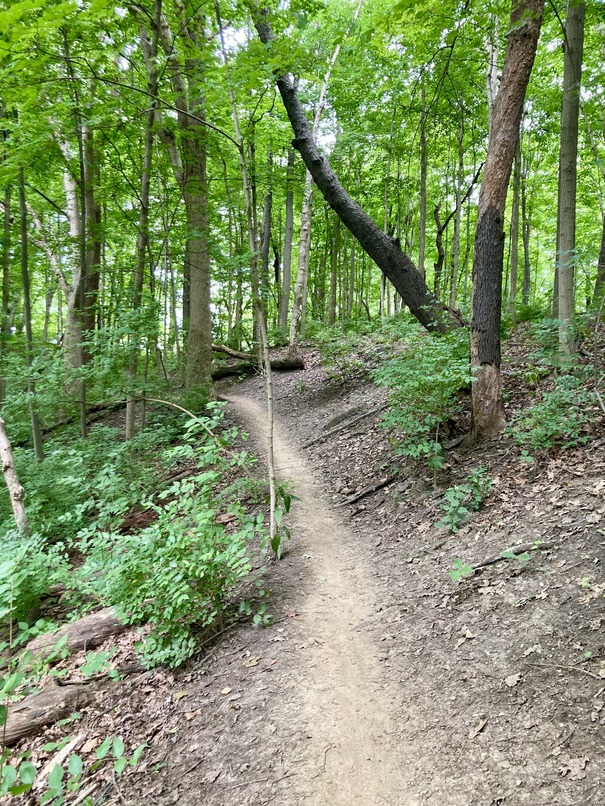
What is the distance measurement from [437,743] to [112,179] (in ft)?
30.9

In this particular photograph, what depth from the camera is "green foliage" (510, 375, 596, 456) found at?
5.01 metres

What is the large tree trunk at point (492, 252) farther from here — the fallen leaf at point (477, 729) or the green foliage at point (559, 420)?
the fallen leaf at point (477, 729)

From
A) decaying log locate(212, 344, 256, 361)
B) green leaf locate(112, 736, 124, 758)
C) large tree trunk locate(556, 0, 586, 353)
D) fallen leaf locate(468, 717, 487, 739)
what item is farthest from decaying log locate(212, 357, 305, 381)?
green leaf locate(112, 736, 124, 758)

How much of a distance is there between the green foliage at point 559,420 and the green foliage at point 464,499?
Result: 0.70 metres

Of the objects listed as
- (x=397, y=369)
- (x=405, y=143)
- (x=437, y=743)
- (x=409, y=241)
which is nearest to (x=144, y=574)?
(x=437, y=743)

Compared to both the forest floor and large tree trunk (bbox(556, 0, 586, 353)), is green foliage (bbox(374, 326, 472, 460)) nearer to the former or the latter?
the forest floor

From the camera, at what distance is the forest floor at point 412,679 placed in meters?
2.48

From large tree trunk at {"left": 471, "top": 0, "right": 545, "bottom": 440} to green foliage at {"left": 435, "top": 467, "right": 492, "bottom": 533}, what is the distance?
898mm

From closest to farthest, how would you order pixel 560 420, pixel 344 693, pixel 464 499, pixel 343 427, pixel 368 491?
pixel 344 693
pixel 464 499
pixel 560 420
pixel 368 491
pixel 343 427

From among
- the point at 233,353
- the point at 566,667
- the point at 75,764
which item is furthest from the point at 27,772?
the point at 233,353

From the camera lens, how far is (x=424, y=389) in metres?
5.41

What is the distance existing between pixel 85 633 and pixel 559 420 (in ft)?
→ 18.8

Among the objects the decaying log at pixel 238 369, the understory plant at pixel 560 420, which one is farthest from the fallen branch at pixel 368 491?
the decaying log at pixel 238 369

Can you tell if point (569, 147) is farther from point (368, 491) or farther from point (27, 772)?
point (27, 772)
